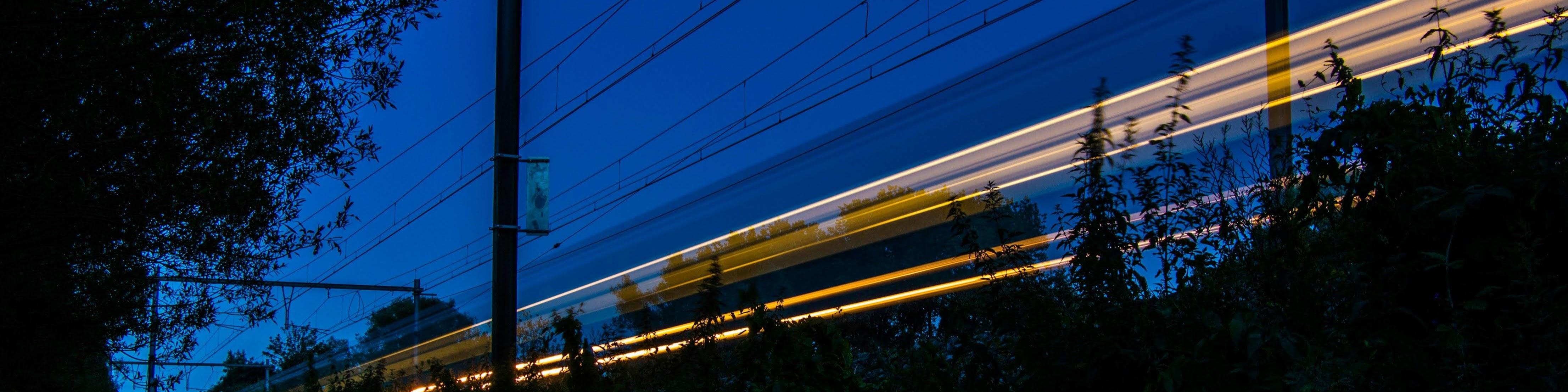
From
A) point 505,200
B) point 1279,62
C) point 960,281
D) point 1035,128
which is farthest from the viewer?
point 505,200

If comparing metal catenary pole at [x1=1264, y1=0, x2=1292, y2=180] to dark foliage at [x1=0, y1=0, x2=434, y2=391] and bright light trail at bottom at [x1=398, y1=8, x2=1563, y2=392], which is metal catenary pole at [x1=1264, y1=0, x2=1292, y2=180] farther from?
dark foliage at [x1=0, y1=0, x2=434, y2=391]

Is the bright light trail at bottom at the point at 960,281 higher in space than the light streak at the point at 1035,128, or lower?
lower

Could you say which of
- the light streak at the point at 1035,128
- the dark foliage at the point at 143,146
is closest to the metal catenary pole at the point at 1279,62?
the light streak at the point at 1035,128

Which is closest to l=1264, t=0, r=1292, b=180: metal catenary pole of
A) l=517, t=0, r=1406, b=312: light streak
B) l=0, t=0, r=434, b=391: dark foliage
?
l=517, t=0, r=1406, b=312: light streak

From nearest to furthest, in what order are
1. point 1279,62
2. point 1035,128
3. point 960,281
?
point 1279,62, point 960,281, point 1035,128

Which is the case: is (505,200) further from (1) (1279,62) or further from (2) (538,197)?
(1) (1279,62)

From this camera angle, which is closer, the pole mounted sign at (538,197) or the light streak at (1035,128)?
the light streak at (1035,128)

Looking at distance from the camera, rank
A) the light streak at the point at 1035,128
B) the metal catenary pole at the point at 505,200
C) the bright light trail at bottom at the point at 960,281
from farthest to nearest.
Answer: the metal catenary pole at the point at 505,200, the light streak at the point at 1035,128, the bright light trail at bottom at the point at 960,281

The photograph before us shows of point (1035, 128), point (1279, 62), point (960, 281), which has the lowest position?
point (960, 281)

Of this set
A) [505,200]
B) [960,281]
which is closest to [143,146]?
[505,200]

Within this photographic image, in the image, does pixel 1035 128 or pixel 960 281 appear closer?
pixel 960 281

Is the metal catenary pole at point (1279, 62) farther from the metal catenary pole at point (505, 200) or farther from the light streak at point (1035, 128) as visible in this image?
the metal catenary pole at point (505, 200)

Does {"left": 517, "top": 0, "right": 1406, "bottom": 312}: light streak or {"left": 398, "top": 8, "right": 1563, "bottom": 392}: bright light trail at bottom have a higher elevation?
{"left": 517, "top": 0, "right": 1406, "bottom": 312}: light streak

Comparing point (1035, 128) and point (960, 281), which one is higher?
point (1035, 128)
